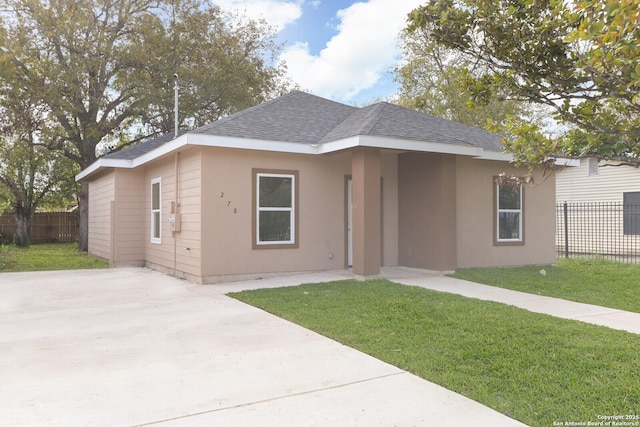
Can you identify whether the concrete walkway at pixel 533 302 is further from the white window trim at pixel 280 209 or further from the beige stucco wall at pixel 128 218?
the beige stucco wall at pixel 128 218

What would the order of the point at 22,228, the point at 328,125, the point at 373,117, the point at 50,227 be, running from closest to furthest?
the point at 373,117
the point at 328,125
the point at 22,228
the point at 50,227

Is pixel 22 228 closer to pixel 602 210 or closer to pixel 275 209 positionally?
pixel 275 209

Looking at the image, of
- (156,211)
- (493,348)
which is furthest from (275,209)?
(493,348)

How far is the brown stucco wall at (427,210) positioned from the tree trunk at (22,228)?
17.2m

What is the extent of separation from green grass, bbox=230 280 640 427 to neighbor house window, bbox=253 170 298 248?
2335 millimetres

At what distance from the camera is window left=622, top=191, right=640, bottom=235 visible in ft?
50.4

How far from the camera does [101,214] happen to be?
14141mm

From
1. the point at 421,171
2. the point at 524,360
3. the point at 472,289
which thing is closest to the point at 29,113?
the point at 421,171

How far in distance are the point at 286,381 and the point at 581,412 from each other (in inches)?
82.2

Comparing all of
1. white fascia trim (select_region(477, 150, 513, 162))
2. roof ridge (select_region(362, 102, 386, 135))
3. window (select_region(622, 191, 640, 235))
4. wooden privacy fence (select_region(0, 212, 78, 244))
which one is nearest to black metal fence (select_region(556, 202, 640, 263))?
window (select_region(622, 191, 640, 235))

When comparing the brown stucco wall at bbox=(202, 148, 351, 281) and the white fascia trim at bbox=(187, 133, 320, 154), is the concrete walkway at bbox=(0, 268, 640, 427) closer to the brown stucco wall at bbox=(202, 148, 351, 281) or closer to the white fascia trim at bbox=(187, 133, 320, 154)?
the brown stucco wall at bbox=(202, 148, 351, 281)

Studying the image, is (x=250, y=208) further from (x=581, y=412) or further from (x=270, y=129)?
(x=581, y=412)

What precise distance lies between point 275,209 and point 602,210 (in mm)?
12624

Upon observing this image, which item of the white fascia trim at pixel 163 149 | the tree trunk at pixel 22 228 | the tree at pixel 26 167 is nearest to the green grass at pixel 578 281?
the white fascia trim at pixel 163 149
